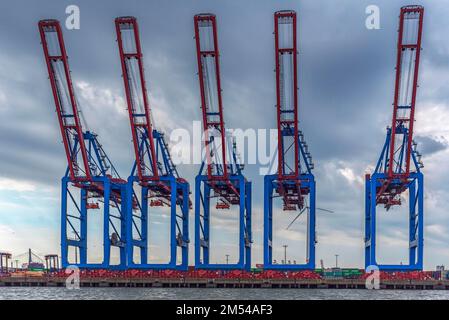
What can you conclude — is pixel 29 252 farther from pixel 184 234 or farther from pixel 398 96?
pixel 398 96

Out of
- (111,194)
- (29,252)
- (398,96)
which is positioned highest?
(398,96)

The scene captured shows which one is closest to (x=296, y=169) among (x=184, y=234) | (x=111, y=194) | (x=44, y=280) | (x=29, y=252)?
(x=184, y=234)

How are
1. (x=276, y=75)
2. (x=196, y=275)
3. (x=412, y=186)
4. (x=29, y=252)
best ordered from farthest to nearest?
1. (x=29, y=252)
2. (x=196, y=275)
3. (x=412, y=186)
4. (x=276, y=75)

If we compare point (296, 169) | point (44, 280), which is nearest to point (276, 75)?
point (296, 169)

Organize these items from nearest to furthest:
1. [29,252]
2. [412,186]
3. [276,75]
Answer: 1. [276,75]
2. [412,186]
3. [29,252]

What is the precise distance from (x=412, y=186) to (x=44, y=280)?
44.3 m

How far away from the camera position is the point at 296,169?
221 feet
